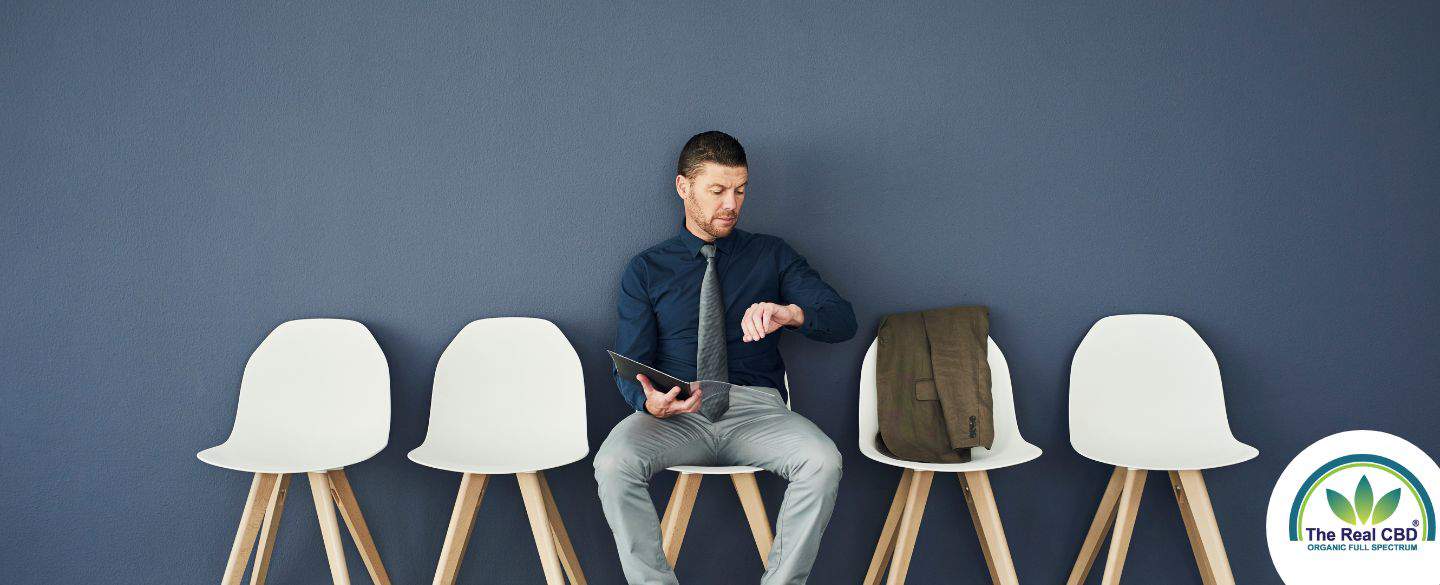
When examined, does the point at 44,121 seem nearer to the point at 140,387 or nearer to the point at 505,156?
the point at 140,387

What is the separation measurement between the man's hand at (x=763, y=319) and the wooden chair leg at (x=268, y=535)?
1.29 meters

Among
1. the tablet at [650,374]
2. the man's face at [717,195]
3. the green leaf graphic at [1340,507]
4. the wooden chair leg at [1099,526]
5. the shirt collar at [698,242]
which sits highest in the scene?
the man's face at [717,195]

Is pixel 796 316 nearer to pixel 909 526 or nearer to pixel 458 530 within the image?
pixel 909 526

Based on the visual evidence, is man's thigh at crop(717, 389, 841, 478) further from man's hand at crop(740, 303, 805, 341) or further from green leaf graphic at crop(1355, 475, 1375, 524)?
green leaf graphic at crop(1355, 475, 1375, 524)

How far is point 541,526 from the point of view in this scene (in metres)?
2.41

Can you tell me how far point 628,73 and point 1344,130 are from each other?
2144 millimetres

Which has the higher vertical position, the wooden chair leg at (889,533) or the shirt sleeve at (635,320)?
the shirt sleeve at (635,320)

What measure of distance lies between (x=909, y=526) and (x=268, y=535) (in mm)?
1668

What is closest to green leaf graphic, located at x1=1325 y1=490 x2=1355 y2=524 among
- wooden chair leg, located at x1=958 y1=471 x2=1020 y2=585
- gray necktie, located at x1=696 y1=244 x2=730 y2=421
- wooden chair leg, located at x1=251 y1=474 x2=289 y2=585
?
wooden chair leg, located at x1=958 y1=471 x2=1020 y2=585

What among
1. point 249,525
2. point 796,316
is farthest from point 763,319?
point 249,525

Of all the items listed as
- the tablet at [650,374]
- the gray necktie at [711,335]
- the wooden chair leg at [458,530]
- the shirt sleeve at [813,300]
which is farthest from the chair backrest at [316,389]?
the shirt sleeve at [813,300]

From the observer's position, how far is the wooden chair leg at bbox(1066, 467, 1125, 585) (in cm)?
270

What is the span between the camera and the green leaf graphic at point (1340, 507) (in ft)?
8.06

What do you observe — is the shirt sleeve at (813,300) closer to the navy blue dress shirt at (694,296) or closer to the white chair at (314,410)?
the navy blue dress shirt at (694,296)
